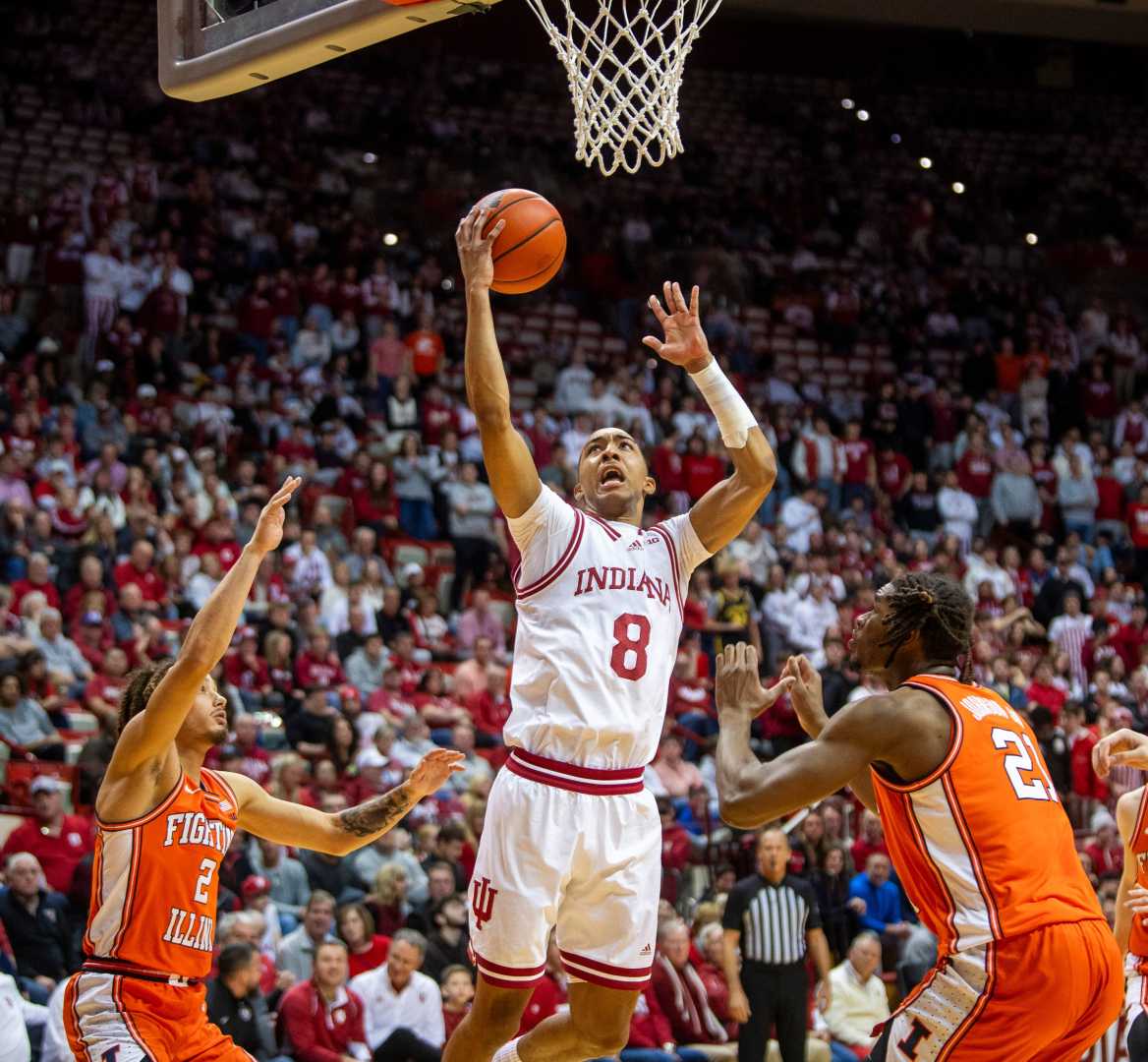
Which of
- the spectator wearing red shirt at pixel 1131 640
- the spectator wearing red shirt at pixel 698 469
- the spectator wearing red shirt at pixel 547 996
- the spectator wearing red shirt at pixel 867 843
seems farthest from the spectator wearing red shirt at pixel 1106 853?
the spectator wearing red shirt at pixel 698 469

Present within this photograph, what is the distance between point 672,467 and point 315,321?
414cm

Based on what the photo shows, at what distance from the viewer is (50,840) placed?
10312 mm

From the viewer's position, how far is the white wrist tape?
5918mm

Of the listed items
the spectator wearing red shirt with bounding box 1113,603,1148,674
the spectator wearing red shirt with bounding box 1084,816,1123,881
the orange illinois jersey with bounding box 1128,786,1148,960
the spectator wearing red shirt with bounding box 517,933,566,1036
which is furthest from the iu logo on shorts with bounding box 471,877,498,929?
the spectator wearing red shirt with bounding box 1113,603,1148,674

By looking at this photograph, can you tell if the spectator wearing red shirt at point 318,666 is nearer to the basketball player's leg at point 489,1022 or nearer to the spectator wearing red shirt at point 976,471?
the basketball player's leg at point 489,1022

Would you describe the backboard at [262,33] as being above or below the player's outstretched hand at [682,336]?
above

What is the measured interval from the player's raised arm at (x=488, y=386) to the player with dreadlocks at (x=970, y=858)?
4.17 feet

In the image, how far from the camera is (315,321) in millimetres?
17734

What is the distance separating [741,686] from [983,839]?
0.83m

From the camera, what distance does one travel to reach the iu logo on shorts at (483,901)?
5504 mm

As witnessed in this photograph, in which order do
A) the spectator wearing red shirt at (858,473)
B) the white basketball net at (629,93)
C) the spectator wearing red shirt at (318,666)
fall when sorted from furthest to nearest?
the spectator wearing red shirt at (858,473) → the spectator wearing red shirt at (318,666) → the white basketball net at (629,93)

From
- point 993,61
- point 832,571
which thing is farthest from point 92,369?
point 993,61

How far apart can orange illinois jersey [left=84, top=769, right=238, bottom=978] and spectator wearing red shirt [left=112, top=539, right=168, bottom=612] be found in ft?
26.3

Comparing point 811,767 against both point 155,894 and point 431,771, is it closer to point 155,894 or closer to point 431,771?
point 431,771
